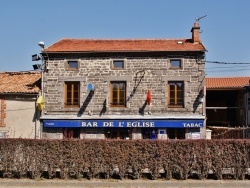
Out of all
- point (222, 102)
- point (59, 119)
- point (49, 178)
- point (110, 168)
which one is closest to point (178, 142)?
point (110, 168)

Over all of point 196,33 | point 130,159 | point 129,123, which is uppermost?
point 196,33

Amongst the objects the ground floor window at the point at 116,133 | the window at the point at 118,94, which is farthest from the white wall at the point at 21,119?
the window at the point at 118,94

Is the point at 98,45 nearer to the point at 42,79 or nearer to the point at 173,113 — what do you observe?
the point at 42,79

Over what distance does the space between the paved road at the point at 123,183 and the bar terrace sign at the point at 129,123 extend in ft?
27.6

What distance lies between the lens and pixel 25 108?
942 inches

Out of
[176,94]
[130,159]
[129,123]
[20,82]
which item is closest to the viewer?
[130,159]

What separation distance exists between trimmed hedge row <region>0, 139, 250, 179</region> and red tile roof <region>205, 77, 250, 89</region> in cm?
1673

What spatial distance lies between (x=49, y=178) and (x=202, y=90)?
450 inches

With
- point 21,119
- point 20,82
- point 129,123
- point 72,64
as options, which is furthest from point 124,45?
point 21,119

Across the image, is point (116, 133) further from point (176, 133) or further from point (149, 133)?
point (176, 133)

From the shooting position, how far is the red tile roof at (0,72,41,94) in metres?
24.1

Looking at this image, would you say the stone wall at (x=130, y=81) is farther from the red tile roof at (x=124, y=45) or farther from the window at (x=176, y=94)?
the red tile roof at (x=124, y=45)

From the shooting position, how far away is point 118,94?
23.6 metres

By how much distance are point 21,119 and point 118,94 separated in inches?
239
